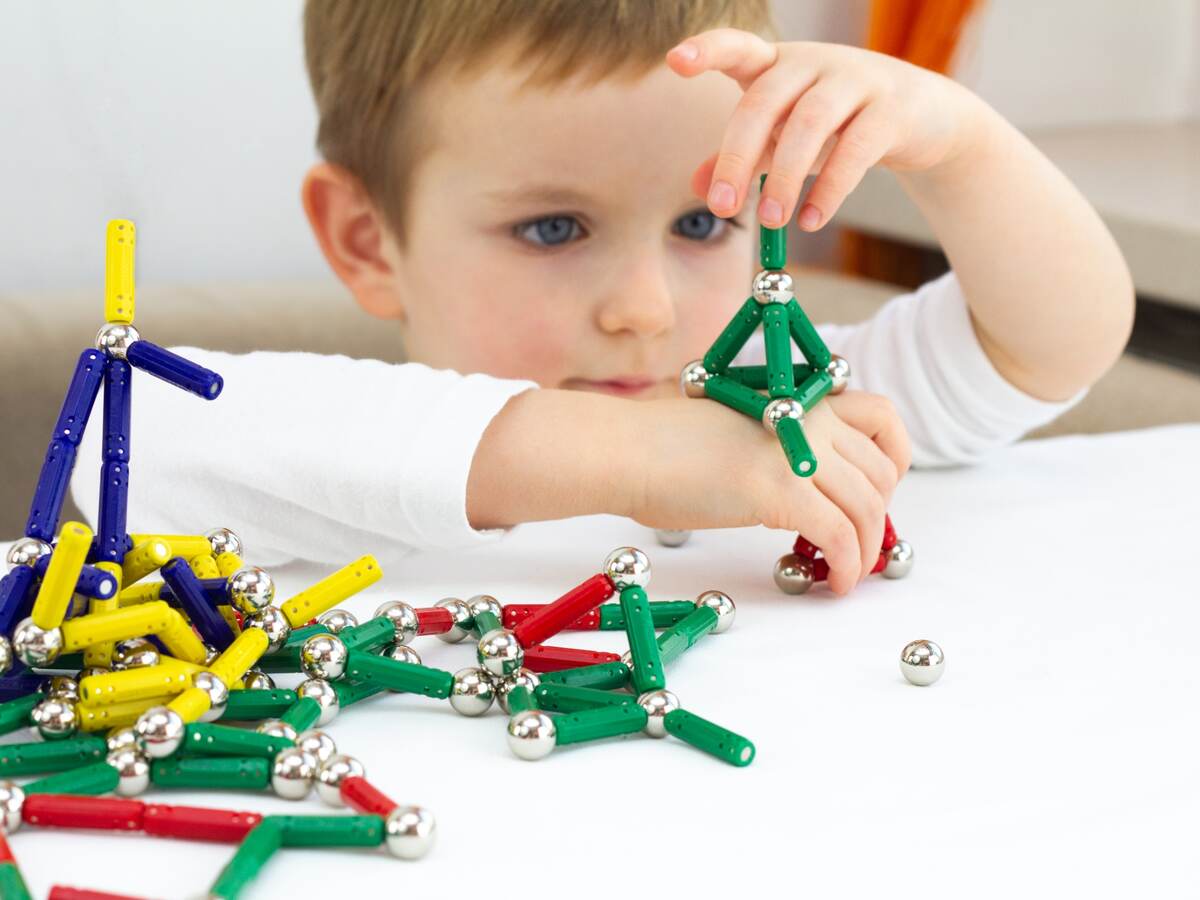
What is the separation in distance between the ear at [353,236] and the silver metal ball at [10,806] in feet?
2.38

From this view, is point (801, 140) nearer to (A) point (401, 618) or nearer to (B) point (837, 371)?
(B) point (837, 371)

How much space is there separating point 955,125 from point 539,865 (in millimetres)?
561

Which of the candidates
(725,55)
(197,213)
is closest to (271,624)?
(725,55)

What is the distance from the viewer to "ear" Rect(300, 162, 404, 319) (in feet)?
3.57

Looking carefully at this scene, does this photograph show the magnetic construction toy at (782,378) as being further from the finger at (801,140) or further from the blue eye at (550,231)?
the blue eye at (550,231)

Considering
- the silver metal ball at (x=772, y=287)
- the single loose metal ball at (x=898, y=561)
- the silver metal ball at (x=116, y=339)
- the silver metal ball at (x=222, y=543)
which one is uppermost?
the silver metal ball at (x=772, y=287)

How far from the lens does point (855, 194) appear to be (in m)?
1.80

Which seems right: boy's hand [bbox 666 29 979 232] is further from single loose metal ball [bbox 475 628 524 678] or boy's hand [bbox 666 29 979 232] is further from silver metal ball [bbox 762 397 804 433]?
Result: single loose metal ball [bbox 475 628 524 678]

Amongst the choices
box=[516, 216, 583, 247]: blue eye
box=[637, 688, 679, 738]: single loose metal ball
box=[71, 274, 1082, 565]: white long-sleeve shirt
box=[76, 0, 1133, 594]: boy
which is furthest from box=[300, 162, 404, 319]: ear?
box=[637, 688, 679, 738]: single loose metal ball

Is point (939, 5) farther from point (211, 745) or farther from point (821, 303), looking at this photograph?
point (211, 745)

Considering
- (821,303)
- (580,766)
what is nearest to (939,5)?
(821,303)

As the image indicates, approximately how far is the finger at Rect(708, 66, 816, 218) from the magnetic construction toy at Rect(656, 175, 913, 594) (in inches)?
1.0

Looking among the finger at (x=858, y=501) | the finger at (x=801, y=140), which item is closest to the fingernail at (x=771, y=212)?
the finger at (x=801, y=140)

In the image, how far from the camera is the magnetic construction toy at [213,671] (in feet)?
1.31
